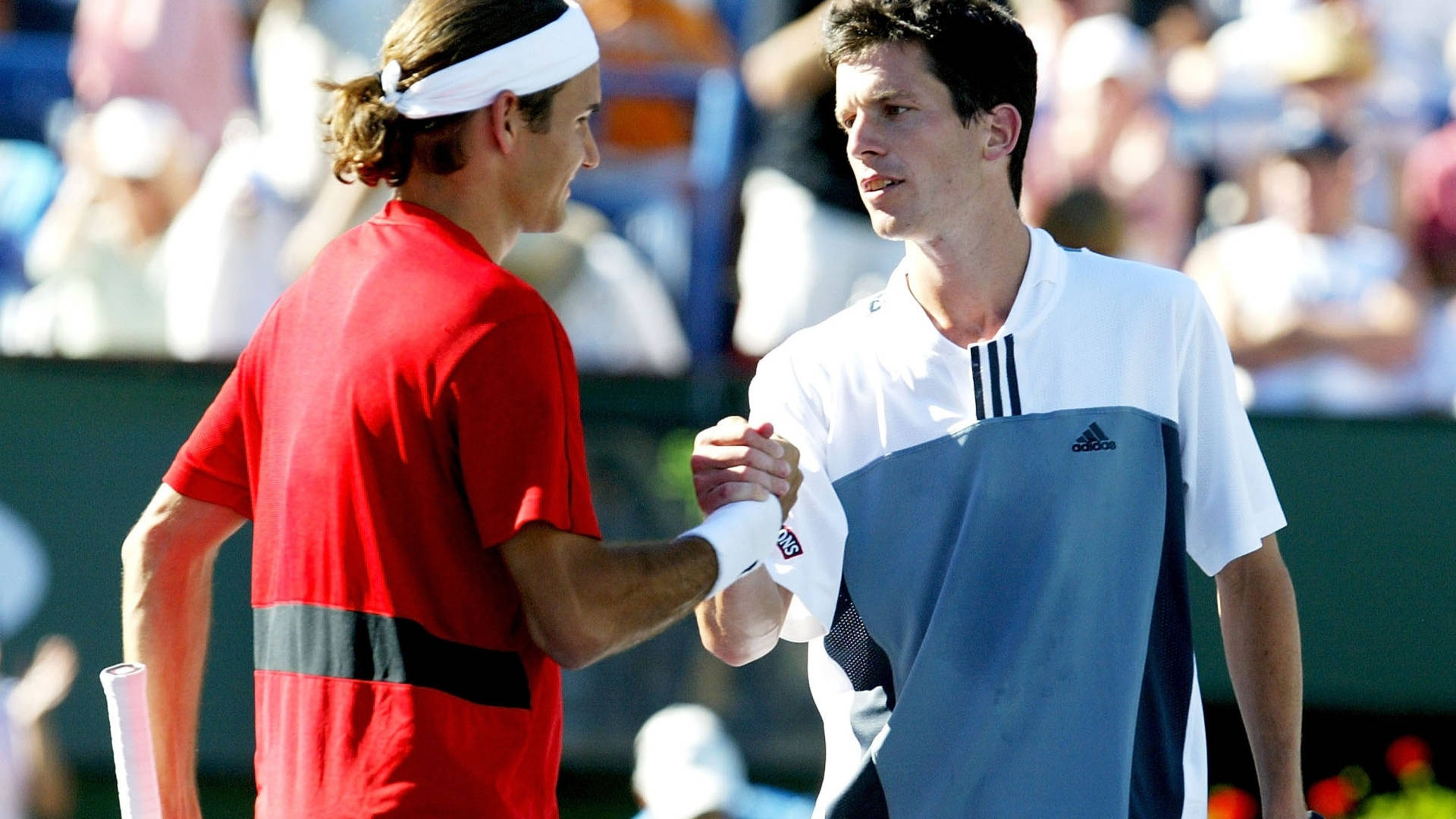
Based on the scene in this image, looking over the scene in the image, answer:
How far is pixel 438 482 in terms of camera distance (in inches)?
85.9

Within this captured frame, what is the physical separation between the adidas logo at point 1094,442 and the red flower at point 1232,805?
332cm

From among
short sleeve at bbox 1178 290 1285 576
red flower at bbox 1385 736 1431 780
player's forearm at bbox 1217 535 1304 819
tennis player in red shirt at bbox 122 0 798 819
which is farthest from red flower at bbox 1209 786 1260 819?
tennis player in red shirt at bbox 122 0 798 819

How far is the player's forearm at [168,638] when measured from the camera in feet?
8.16

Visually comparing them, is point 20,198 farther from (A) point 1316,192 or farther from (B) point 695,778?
(A) point 1316,192

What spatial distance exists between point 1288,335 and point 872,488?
3.50 metres

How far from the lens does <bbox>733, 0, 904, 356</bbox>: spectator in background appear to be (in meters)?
5.74

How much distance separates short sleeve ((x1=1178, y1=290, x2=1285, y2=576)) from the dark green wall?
291 centimetres

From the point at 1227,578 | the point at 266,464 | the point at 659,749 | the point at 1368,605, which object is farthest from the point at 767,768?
the point at 266,464

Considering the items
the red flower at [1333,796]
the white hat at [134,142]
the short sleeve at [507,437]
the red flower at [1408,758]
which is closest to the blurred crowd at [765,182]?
the white hat at [134,142]

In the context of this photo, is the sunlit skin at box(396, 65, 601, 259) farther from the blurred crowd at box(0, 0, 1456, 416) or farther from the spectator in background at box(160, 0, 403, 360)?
the spectator in background at box(160, 0, 403, 360)

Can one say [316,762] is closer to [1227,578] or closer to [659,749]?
[1227,578]

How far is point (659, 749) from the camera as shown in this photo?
A: 5.25 meters

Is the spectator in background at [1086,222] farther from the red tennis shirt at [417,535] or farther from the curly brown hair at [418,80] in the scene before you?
the red tennis shirt at [417,535]

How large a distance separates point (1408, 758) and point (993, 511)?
3.44 m
